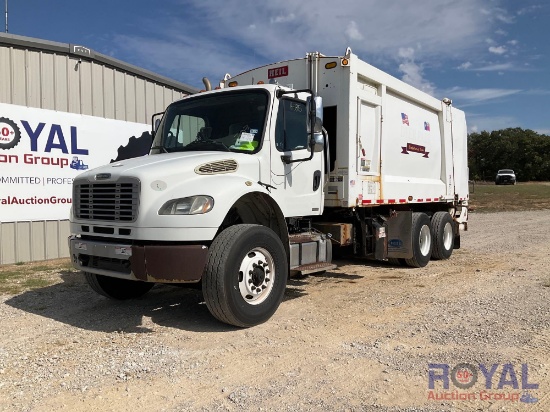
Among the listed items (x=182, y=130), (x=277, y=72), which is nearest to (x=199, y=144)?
(x=182, y=130)

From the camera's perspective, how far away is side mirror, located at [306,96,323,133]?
18.6ft

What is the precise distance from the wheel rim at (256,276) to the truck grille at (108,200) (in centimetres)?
127

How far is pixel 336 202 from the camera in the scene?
7.03 meters

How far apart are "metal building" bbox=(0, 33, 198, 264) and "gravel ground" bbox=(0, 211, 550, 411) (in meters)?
2.69

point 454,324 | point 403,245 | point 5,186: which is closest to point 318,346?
point 454,324

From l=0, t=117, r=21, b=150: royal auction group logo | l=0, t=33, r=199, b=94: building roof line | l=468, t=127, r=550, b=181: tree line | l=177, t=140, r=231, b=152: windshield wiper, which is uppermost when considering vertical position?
l=468, t=127, r=550, b=181: tree line

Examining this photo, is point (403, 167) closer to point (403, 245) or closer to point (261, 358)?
point (403, 245)

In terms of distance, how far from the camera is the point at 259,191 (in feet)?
17.5

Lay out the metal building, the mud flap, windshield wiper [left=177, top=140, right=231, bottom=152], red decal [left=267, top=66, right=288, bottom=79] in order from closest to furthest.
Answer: windshield wiper [left=177, top=140, right=231, bottom=152] → red decal [left=267, top=66, right=288, bottom=79] → the mud flap → the metal building

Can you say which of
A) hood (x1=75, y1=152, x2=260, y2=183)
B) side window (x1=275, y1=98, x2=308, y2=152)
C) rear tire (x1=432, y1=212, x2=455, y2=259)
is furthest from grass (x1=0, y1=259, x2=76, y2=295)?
rear tire (x1=432, y1=212, x2=455, y2=259)

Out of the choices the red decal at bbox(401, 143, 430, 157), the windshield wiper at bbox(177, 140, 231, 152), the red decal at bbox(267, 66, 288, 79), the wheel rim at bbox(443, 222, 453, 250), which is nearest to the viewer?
the windshield wiper at bbox(177, 140, 231, 152)

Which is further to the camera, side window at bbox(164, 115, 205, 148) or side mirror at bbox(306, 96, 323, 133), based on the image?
side window at bbox(164, 115, 205, 148)

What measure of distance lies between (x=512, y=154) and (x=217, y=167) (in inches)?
3085

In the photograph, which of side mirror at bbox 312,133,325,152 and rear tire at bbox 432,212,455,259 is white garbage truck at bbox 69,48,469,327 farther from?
rear tire at bbox 432,212,455,259
